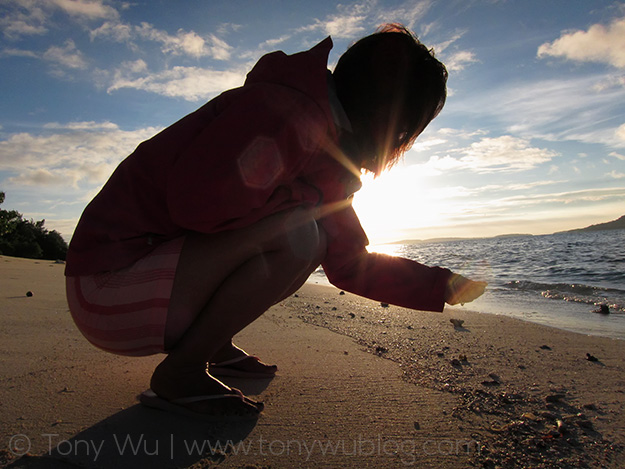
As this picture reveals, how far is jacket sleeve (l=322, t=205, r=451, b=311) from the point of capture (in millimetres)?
1735

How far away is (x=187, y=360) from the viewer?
1.40 meters

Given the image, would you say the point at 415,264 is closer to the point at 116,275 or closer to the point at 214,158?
the point at 214,158

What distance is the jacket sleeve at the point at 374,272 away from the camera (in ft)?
5.69

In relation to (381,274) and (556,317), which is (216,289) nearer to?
(381,274)

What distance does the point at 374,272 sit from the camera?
1.82 meters

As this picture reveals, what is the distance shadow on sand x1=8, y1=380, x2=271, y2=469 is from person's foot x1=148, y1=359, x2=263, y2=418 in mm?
38

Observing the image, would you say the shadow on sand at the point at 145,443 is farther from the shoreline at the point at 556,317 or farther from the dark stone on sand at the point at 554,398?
the shoreline at the point at 556,317

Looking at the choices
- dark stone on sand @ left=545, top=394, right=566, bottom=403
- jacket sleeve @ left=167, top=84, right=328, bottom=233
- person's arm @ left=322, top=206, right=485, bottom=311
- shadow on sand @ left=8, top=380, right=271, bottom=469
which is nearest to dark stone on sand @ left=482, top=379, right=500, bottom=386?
dark stone on sand @ left=545, top=394, right=566, bottom=403

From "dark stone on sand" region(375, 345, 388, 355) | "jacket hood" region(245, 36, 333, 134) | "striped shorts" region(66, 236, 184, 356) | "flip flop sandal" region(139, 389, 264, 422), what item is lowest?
"flip flop sandal" region(139, 389, 264, 422)

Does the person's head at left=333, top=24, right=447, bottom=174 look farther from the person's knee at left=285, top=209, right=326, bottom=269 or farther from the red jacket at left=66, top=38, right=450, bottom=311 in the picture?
the person's knee at left=285, top=209, right=326, bottom=269

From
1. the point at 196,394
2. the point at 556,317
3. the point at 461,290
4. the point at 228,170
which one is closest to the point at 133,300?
the point at 196,394

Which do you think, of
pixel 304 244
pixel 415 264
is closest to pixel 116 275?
pixel 304 244

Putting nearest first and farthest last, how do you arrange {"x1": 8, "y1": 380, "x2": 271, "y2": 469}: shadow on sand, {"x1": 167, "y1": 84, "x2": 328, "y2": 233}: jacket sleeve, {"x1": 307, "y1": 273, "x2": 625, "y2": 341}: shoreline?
1. {"x1": 8, "y1": 380, "x2": 271, "y2": 469}: shadow on sand
2. {"x1": 167, "y1": 84, "x2": 328, "y2": 233}: jacket sleeve
3. {"x1": 307, "y1": 273, "x2": 625, "y2": 341}: shoreline

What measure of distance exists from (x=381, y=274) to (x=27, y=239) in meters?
21.6
